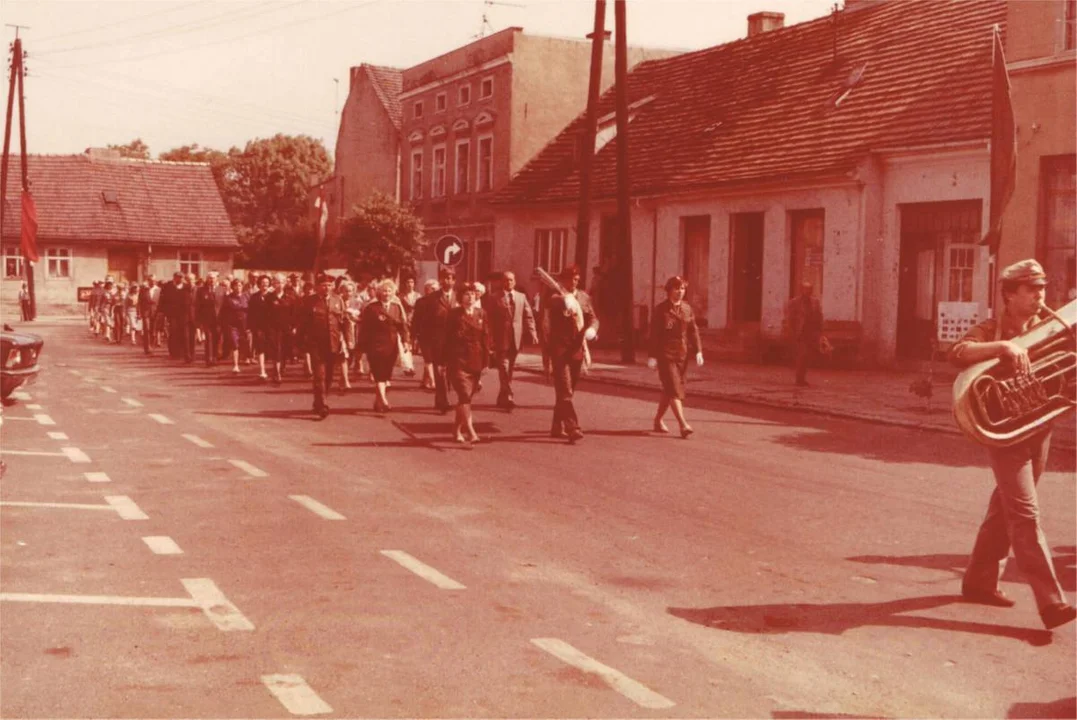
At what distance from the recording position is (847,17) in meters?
37.3

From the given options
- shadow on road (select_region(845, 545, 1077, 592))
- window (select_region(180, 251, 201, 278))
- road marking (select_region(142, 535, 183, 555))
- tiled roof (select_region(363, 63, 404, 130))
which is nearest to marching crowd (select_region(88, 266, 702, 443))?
road marking (select_region(142, 535, 183, 555))

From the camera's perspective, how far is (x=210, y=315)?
31000 mm

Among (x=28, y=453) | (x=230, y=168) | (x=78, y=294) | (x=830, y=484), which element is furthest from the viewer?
(x=230, y=168)

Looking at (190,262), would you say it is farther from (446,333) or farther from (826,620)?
(826,620)

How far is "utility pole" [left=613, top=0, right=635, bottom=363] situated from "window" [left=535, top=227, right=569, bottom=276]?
40.6ft

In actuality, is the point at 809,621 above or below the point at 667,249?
below

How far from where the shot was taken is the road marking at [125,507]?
35.7 ft

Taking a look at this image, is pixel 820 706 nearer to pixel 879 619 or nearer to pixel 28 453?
pixel 879 619

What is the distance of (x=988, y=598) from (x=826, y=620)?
3.85 ft

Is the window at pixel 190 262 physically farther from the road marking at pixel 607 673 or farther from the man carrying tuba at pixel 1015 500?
the road marking at pixel 607 673

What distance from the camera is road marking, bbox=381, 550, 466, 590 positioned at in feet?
28.1

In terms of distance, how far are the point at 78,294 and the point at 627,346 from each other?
4324cm

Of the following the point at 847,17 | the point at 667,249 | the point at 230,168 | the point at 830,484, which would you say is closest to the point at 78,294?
the point at 230,168

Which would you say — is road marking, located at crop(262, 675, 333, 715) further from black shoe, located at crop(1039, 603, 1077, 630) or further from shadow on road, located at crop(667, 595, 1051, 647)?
black shoe, located at crop(1039, 603, 1077, 630)
